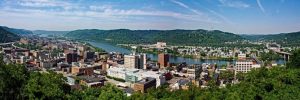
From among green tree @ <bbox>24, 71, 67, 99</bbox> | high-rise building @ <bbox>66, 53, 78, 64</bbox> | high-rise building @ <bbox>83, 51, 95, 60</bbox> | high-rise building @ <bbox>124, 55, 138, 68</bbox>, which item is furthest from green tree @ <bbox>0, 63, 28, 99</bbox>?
high-rise building @ <bbox>83, 51, 95, 60</bbox>

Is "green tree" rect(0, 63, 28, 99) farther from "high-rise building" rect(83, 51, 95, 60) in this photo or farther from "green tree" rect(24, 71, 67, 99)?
"high-rise building" rect(83, 51, 95, 60)

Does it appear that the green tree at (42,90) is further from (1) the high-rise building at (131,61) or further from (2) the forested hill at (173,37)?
(2) the forested hill at (173,37)

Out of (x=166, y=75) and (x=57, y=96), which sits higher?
(x=57, y=96)

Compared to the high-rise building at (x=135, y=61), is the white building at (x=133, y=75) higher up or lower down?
lower down

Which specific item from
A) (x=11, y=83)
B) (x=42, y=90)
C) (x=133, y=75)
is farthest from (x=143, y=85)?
(x=42, y=90)

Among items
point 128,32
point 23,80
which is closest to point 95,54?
point 23,80

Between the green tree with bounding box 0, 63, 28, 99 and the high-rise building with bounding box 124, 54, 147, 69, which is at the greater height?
the green tree with bounding box 0, 63, 28, 99

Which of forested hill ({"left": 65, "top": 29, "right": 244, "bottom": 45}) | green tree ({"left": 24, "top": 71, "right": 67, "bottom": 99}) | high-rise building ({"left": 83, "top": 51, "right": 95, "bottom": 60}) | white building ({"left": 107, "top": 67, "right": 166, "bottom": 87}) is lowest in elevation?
white building ({"left": 107, "top": 67, "right": 166, "bottom": 87})

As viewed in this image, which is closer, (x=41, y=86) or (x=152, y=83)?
(x=41, y=86)

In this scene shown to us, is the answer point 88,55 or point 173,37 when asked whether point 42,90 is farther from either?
point 173,37

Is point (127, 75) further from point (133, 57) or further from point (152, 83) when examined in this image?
point (133, 57)

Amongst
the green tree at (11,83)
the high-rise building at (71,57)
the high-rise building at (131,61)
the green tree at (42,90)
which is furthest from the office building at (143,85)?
the high-rise building at (71,57)
